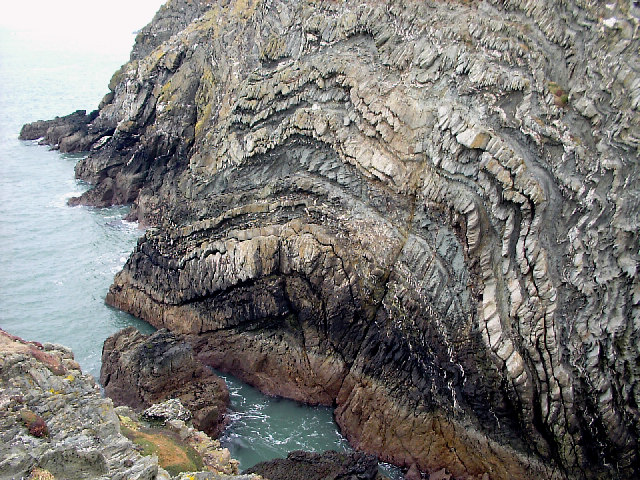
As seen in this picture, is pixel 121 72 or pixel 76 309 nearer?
pixel 76 309

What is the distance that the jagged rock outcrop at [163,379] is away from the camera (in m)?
28.0

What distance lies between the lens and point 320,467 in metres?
24.0

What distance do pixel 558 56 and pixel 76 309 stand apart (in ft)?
102

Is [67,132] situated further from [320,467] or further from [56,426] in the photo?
[56,426]

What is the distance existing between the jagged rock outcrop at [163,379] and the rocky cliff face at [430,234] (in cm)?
303

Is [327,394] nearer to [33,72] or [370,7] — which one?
[370,7]

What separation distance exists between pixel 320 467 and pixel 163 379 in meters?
9.21

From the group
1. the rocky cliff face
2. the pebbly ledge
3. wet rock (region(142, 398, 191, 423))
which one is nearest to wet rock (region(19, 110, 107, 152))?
the rocky cliff face

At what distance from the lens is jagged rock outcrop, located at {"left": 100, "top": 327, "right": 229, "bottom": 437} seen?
28.0 metres

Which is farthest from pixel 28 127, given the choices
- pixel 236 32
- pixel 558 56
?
pixel 558 56

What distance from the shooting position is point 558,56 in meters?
25.9

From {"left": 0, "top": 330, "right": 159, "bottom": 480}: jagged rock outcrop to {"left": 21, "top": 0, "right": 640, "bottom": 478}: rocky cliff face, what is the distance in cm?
1285

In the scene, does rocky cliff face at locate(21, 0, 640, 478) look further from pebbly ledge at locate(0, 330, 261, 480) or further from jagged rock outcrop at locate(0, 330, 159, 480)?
jagged rock outcrop at locate(0, 330, 159, 480)

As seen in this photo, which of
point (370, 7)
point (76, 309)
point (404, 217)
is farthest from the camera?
point (76, 309)
